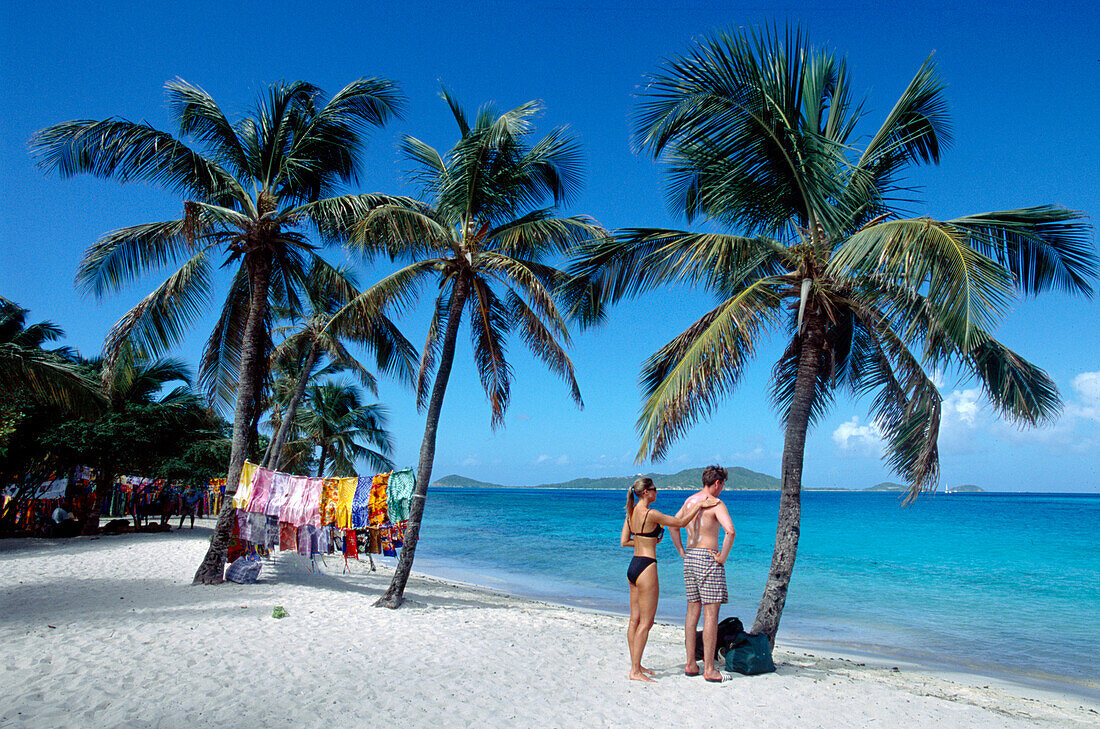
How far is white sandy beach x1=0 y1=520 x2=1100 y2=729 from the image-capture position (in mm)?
4086

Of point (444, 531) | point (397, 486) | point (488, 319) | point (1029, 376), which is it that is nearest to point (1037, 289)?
point (1029, 376)

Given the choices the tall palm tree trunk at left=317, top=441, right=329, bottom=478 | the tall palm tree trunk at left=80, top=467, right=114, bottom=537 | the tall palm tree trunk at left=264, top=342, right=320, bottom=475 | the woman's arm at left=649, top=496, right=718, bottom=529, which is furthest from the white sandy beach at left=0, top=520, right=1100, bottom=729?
the tall palm tree trunk at left=317, top=441, right=329, bottom=478

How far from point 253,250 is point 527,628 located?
263 inches

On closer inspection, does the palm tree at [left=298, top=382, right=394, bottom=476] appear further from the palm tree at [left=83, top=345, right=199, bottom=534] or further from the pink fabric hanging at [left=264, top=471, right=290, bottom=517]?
the pink fabric hanging at [left=264, top=471, right=290, bottom=517]

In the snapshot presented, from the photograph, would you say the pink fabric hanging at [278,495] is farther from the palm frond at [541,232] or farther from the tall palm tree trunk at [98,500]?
the tall palm tree trunk at [98,500]

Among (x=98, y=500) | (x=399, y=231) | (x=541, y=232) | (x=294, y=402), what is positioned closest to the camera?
(x=399, y=231)

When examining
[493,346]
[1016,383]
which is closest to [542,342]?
[493,346]

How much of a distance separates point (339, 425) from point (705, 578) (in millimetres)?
22384

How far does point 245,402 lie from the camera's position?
9.26 m

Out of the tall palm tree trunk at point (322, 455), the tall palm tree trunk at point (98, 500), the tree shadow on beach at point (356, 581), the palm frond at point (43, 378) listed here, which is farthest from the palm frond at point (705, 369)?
the tall palm tree trunk at point (322, 455)

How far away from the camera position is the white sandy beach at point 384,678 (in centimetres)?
409

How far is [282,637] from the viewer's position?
6.09 m

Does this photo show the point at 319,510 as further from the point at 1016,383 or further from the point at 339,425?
the point at 339,425

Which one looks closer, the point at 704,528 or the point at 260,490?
the point at 704,528
